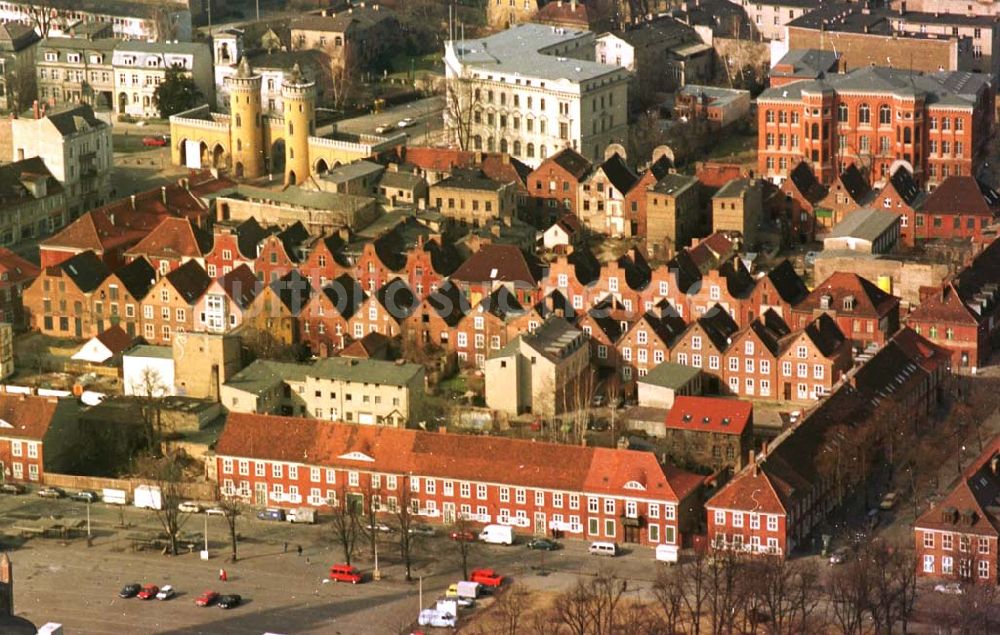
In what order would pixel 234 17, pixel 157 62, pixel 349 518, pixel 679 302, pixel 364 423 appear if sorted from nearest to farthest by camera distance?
pixel 349 518 → pixel 364 423 → pixel 679 302 → pixel 157 62 → pixel 234 17

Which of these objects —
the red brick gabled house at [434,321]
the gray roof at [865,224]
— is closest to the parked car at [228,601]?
the red brick gabled house at [434,321]

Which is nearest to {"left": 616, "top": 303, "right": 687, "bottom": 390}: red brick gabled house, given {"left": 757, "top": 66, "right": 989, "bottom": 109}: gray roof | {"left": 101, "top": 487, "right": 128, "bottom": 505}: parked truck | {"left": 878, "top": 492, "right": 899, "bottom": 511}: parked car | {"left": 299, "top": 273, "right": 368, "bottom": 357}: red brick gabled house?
{"left": 299, "top": 273, "right": 368, "bottom": 357}: red brick gabled house

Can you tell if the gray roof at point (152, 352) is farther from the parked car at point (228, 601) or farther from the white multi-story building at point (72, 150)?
the white multi-story building at point (72, 150)

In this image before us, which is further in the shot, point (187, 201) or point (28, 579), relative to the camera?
point (187, 201)

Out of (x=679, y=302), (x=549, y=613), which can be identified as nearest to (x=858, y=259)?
(x=679, y=302)

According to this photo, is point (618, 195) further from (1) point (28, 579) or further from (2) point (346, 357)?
(1) point (28, 579)

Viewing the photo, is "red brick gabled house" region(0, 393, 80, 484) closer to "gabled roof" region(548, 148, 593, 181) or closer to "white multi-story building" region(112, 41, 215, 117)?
"gabled roof" region(548, 148, 593, 181)
